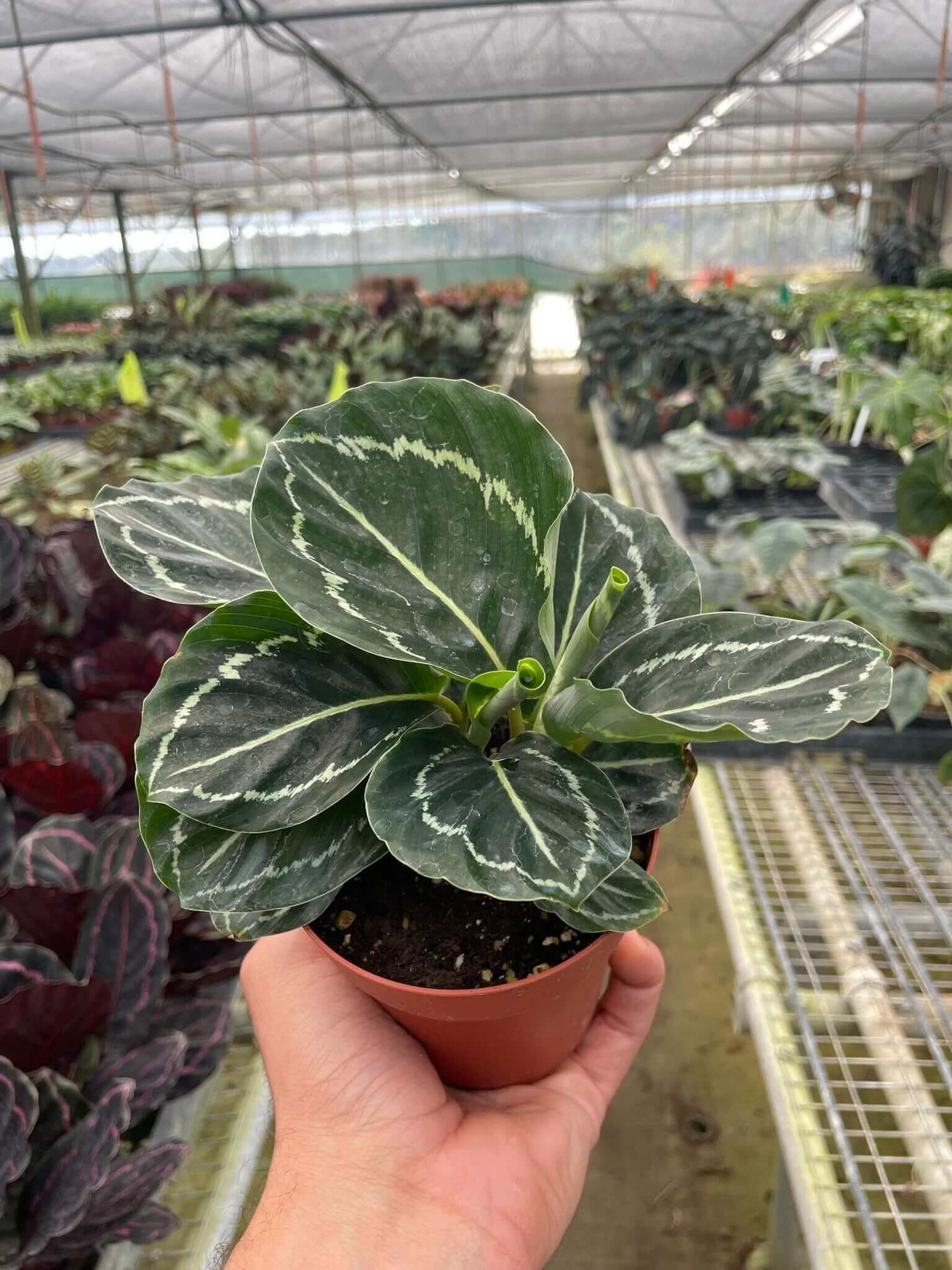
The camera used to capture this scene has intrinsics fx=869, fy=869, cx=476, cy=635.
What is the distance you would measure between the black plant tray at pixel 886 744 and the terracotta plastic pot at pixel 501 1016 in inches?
29.5

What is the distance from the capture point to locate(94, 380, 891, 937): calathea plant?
42 centimetres

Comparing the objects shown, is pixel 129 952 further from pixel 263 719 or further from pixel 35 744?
pixel 263 719

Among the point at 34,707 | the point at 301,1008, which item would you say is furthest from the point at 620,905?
the point at 34,707

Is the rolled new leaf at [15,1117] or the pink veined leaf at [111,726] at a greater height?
the pink veined leaf at [111,726]

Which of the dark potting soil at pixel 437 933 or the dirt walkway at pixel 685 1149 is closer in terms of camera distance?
the dark potting soil at pixel 437 933

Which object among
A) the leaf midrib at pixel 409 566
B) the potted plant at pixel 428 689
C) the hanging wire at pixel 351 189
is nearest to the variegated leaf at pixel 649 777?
the potted plant at pixel 428 689

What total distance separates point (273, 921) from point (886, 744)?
1150 millimetres

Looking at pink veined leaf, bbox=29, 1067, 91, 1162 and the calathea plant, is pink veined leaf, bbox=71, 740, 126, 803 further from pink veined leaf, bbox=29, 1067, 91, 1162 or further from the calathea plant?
the calathea plant

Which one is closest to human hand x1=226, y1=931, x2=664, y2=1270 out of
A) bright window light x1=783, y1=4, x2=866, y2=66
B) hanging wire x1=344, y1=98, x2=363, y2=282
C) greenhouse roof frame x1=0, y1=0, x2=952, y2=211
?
greenhouse roof frame x1=0, y1=0, x2=952, y2=211

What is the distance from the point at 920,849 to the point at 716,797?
28 cm

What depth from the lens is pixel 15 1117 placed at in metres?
0.69

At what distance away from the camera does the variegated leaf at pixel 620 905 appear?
46 cm

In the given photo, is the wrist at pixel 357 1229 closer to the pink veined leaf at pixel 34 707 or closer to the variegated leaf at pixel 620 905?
the variegated leaf at pixel 620 905

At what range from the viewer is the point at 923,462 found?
1503 millimetres
